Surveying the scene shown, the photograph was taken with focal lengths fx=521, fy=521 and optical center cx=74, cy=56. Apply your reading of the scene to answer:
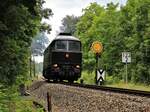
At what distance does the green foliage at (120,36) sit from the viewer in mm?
48778

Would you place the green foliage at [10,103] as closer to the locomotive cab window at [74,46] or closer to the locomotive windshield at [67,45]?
the locomotive windshield at [67,45]

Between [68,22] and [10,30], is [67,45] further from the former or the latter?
[68,22]

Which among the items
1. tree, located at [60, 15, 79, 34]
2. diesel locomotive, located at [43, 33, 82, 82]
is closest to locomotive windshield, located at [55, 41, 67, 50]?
diesel locomotive, located at [43, 33, 82, 82]

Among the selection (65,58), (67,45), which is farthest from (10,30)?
(67,45)

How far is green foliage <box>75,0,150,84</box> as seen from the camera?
160ft

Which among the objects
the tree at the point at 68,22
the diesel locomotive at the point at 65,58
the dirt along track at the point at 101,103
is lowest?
the dirt along track at the point at 101,103

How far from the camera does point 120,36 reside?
60219mm

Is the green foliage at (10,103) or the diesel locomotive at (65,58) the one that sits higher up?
the diesel locomotive at (65,58)

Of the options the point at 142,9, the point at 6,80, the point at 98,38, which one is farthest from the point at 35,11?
the point at 98,38

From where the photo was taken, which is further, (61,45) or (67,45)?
(67,45)

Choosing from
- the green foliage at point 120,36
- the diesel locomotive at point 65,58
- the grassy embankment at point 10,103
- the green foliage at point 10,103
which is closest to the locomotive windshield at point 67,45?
the diesel locomotive at point 65,58

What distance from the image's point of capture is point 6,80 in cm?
2212

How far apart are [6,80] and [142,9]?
30663mm

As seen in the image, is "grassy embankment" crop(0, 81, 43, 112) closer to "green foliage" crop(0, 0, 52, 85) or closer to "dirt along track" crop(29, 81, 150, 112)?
"dirt along track" crop(29, 81, 150, 112)
